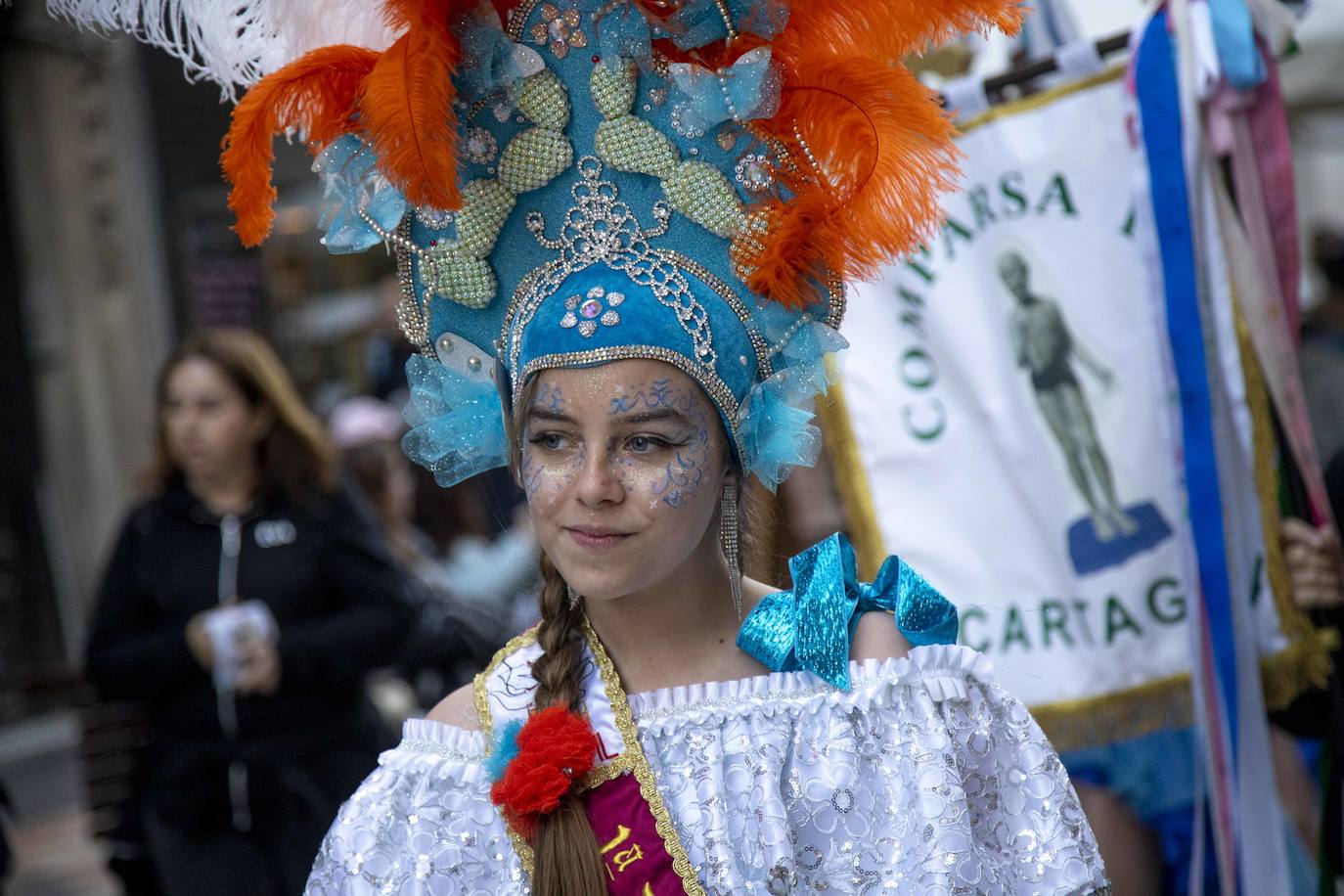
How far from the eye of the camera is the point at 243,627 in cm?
397

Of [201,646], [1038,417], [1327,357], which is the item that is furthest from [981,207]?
[1327,357]

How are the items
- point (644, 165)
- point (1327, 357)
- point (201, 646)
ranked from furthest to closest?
point (1327, 357) < point (201, 646) < point (644, 165)

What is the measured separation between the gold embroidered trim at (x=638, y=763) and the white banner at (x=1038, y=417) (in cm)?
131

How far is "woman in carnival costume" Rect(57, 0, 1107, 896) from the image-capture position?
2031 millimetres

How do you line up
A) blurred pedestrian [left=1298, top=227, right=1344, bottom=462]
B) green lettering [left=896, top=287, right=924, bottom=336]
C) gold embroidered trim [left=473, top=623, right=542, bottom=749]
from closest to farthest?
gold embroidered trim [left=473, top=623, right=542, bottom=749] → green lettering [left=896, top=287, right=924, bottom=336] → blurred pedestrian [left=1298, top=227, right=1344, bottom=462]

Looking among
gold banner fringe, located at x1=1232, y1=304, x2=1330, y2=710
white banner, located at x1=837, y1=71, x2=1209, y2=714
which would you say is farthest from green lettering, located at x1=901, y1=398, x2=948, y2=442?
gold banner fringe, located at x1=1232, y1=304, x2=1330, y2=710

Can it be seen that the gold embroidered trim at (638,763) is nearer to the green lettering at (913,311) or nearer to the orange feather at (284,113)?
the orange feather at (284,113)

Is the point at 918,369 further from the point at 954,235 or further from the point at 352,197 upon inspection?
the point at 352,197

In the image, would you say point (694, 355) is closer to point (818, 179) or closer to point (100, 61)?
point (818, 179)

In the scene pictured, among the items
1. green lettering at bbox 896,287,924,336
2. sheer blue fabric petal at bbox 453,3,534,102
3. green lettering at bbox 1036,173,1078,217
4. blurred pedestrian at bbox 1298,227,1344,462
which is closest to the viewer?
sheer blue fabric petal at bbox 453,3,534,102

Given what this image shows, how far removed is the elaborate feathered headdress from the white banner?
128 centimetres

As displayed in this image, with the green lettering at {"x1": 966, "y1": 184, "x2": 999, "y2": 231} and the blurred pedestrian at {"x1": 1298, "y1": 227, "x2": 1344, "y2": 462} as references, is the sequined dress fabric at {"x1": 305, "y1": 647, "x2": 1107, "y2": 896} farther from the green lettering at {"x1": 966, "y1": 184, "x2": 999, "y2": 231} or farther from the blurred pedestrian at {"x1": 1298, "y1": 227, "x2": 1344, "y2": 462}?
the blurred pedestrian at {"x1": 1298, "y1": 227, "x2": 1344, "y2": 462}

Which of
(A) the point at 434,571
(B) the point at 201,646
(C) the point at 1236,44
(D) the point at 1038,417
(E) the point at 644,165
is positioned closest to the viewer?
(E) the point at 644,165

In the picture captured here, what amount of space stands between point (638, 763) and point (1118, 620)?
5.23 ft
